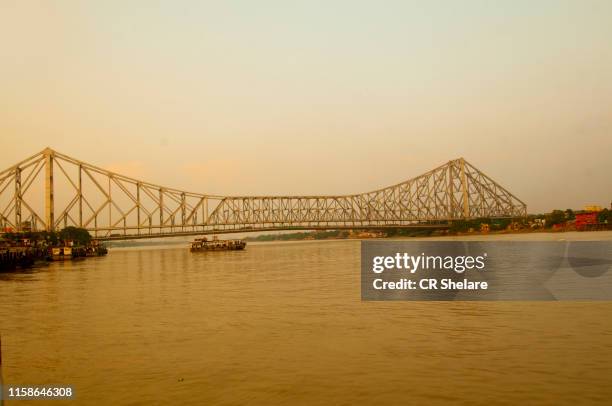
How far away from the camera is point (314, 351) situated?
11586 mm

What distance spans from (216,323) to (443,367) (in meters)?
7.11

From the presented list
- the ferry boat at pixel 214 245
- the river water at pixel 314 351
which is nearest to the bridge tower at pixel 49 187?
the ferry boat at pixel 214 245

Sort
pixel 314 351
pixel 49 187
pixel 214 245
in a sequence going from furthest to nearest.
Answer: pixel 214 245 < pixel 49 187 < pixel 314 351

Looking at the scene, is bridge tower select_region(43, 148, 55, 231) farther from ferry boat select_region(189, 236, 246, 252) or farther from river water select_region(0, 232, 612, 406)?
river water select_region(0, 232, 612, 406)

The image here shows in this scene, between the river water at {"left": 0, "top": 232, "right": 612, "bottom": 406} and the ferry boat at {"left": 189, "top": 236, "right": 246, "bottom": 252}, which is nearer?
the river water at {"left": 0, "top": 232, "right": 612, "bottom": 406}

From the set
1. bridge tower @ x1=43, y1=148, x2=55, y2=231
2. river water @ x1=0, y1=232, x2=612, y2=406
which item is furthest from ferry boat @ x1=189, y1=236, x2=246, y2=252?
river water @ x1=0, y1=232, x2=612, y2=406

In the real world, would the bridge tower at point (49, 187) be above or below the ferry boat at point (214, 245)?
above

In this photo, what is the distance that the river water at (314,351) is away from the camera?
8805mm

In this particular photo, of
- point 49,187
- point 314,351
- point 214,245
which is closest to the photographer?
point 314,351

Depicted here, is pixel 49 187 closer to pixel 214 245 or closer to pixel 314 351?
pixel 214 245

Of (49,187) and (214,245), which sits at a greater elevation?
(49,187)

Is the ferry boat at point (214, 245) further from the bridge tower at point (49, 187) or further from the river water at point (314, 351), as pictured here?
the river water at point (314, 351)

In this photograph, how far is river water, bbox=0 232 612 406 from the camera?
28.9ft

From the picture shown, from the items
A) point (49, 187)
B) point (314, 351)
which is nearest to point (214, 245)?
point (49, 187)
